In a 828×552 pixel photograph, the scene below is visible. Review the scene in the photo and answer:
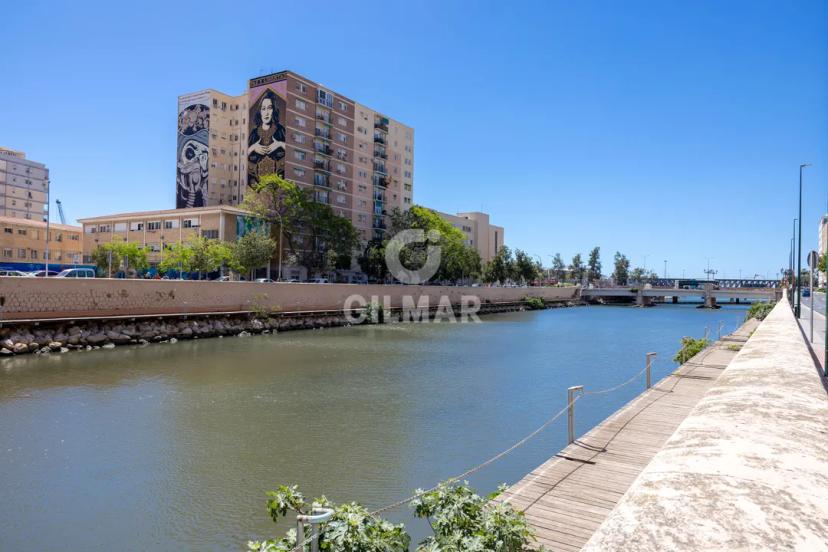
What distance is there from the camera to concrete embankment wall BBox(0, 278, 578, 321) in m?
26.6

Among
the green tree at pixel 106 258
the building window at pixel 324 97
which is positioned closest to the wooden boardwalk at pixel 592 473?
the green tree at pixel 106 258

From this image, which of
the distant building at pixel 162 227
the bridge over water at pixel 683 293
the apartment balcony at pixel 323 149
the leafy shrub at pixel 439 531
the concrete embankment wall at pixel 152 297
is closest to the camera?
the leafy shrub at pixel 439 531

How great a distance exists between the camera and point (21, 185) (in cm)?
10312

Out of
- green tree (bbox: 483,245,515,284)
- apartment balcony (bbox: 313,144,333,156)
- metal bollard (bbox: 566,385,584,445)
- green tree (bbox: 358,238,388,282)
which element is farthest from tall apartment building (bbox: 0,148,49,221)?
metal bollard (bbox: 566,385,584,445)

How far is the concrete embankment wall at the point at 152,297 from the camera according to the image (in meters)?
26.6

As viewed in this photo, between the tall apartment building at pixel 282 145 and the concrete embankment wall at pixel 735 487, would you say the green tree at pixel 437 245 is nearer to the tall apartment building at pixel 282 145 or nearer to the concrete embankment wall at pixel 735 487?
the tall apartment building at pixel 282 145

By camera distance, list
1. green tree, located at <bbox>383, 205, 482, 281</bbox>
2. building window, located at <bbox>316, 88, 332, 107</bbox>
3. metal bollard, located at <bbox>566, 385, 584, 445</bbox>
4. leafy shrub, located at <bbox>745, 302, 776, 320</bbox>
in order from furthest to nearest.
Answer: building window, located at <bbox>316, 88, 332, 107</bbox> → green tree, located at <bbox>383, 205, 482, 281</bbox> → leafy shrub, located at <bbox>745, 302, 776, 320</bbox> → metal bollard, located at <bbox>566, 385, 584, 445</bbox>

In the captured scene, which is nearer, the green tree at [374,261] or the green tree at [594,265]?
the green tree at [374,261]

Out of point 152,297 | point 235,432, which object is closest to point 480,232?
point 152,297

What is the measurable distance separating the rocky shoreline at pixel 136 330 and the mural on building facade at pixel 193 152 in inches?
1399

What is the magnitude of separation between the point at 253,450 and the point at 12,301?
2129cm

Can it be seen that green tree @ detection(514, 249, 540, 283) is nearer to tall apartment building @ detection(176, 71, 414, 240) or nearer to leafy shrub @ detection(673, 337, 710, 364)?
tall apartment building @ detection(176, 71, 414, 240)

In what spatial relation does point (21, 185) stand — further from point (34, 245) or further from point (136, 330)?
point (136, 330)

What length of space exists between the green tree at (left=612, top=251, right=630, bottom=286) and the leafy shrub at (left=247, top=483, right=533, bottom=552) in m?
147
